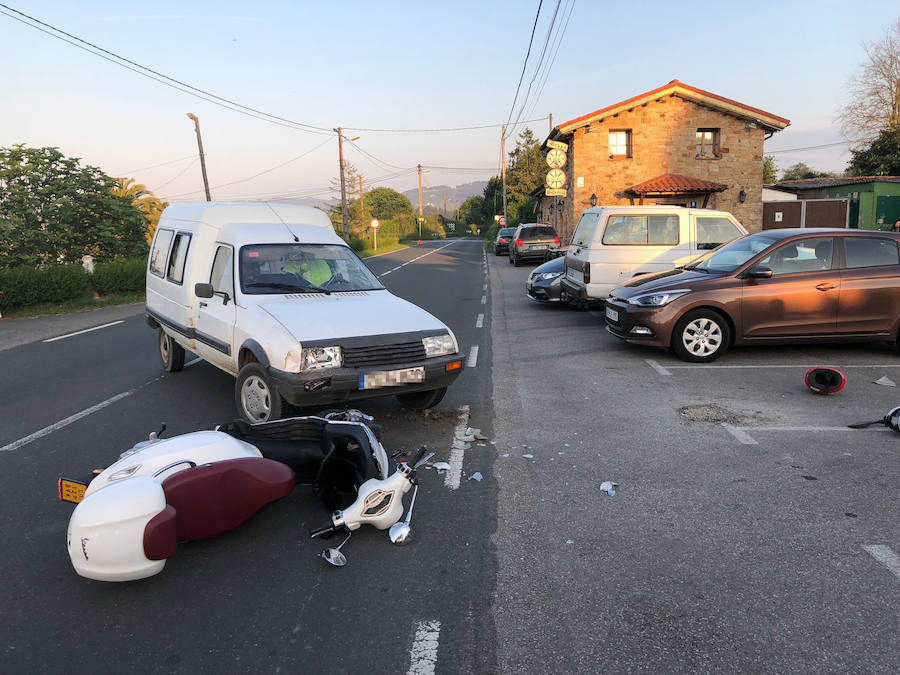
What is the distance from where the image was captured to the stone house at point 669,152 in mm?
29203

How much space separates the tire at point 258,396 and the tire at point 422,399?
4.14 ft

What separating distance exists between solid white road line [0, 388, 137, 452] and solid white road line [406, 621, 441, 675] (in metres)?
4.40

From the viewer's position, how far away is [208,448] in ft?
12.2

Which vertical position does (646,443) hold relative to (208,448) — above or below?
below

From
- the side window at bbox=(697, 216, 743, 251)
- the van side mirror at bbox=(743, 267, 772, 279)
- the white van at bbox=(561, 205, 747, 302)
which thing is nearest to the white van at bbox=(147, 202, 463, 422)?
the van side mirror at bbox=(743, 267, 772, 279)

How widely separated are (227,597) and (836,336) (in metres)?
8.02

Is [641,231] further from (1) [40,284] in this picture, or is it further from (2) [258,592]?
(1) [40,284]

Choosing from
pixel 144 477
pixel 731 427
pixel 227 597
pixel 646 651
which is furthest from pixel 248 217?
pixel 646 651

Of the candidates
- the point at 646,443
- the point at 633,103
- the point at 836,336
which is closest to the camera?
the point at 646,443

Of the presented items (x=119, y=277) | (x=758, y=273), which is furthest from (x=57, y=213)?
(x=758, y=273)

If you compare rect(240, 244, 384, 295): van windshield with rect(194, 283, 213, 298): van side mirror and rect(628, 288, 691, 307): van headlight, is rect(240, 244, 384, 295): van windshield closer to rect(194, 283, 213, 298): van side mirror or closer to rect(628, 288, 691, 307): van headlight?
rect(194, 283, 213, 298): van side mirror

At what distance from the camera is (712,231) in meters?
11.8

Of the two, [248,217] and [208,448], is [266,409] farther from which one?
[248,217]

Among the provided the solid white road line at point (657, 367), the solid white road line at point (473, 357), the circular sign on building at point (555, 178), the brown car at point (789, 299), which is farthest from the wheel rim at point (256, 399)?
the circular sign on building at point (555, 178)
